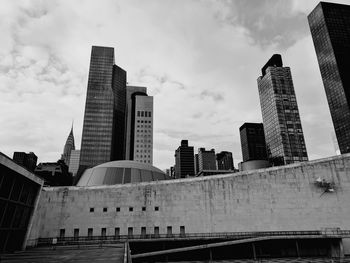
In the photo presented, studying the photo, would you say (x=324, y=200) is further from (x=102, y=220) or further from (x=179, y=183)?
(x=102, y=220)

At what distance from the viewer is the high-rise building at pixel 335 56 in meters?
166

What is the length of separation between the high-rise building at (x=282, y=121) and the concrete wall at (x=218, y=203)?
134934 millimetres

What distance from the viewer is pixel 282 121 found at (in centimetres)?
18100

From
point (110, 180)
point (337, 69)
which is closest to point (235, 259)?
point (110, 180)

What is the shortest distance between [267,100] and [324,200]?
530 ft

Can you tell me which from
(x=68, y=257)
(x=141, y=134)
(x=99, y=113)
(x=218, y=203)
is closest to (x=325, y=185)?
(x=218, y=203)

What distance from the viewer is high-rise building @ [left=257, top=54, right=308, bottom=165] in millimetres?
174500

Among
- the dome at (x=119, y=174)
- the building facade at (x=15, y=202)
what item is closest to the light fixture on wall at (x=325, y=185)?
the dome at (x=119, y=174)

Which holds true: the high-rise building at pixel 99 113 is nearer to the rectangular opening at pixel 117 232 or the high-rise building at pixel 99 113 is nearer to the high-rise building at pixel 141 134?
the high-rise building at pixel 141 134

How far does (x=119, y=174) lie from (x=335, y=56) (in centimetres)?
17472

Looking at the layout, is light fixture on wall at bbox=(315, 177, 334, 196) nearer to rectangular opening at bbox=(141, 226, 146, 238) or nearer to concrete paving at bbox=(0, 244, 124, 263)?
rectangular opening at bbox=(141, 226, 146, 238)

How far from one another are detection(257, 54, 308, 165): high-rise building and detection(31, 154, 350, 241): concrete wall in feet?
443

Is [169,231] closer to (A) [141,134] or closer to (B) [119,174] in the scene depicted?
(B) [119,174]

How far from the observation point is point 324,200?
45.8 m
